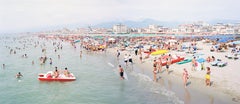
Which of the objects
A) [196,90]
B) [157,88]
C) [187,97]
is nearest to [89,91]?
[157,88]

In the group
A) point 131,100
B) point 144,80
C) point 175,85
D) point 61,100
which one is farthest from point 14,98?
point 175,85

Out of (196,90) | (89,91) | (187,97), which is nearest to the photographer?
(187,97)

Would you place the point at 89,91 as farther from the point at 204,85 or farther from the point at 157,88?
the point at 204,85

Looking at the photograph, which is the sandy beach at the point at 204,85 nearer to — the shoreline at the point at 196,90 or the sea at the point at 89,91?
the shoreline at the point at 196,90

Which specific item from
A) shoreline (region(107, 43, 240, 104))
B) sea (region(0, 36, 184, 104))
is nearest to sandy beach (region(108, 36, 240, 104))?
shoreline (region(107, 43, 240, 104))

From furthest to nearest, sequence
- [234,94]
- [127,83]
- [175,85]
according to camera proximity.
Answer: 1. [127,83]
2. [175,85]
3. [234,94]

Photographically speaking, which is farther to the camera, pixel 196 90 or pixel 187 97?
pixel 196 90

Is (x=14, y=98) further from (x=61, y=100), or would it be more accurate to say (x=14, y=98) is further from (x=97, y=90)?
(x=97, y=90)

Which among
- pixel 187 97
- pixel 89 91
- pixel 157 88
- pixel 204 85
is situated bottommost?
pixel 89 91

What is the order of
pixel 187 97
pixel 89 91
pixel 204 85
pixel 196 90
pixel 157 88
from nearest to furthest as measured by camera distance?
pixel 187 97 → pixel 196 90 → pixel 204 85 → pixel 157 88 → pixel 89 91

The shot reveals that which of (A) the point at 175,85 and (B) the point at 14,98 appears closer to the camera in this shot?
(B) the point at 14,98

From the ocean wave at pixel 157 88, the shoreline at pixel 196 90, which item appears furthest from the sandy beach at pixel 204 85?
the ocean wave at pixel 157 88
